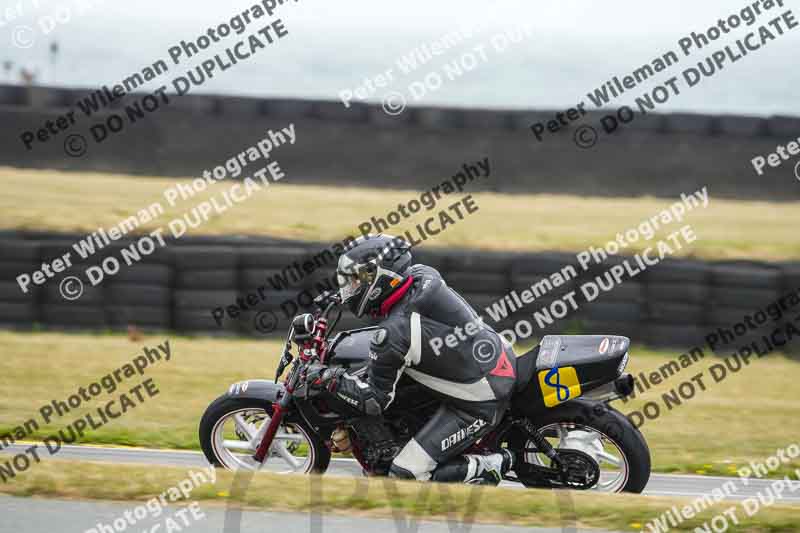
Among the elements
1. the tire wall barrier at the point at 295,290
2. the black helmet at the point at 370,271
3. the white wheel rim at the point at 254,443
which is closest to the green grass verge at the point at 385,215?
the tire wall barrier at the point at 295,290

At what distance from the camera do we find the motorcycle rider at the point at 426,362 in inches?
227

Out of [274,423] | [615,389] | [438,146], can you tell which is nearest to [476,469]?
[615,389]

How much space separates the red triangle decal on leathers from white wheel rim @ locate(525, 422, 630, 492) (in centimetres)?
40

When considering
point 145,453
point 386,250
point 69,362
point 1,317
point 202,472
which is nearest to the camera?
point 202,472

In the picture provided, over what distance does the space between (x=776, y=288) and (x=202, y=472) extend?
736 centimetres

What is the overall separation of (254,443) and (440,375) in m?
1.20

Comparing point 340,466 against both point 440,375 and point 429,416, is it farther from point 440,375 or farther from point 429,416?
point 440,375

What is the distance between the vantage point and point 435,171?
15.1 meters

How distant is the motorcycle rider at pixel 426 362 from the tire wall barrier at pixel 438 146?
29.9ft

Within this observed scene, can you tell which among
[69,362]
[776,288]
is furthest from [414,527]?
[776,288]

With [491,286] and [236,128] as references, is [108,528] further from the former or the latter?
[236,128]

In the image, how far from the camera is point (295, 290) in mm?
10859

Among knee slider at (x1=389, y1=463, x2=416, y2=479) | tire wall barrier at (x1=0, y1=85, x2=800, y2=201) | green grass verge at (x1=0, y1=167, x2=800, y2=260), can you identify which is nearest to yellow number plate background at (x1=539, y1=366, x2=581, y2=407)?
knee slider at (x1=389, y1=463, x2=416, y2=479)

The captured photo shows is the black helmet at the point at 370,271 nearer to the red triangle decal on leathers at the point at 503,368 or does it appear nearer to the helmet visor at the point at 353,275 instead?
the helmet visor at the point at 353,275
